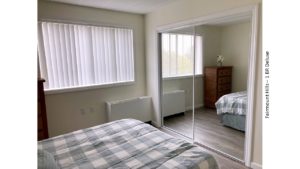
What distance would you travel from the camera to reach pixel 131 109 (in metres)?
3.64

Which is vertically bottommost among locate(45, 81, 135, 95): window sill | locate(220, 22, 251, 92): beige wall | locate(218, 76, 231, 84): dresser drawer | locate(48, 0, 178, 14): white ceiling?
locate(45, 81, 135, 95): window sill

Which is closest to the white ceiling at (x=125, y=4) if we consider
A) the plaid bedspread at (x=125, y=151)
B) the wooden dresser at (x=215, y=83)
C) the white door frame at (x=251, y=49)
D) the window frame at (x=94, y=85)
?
the window frame at (x=94, y=85)

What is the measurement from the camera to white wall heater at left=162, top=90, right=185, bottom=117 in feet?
11.5

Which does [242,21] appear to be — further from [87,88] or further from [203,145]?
[87,88]

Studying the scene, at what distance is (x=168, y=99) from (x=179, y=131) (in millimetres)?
672

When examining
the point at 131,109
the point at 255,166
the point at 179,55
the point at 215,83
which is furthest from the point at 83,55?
the point at 255,166

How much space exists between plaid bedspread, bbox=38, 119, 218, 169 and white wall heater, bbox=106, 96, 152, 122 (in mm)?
1257

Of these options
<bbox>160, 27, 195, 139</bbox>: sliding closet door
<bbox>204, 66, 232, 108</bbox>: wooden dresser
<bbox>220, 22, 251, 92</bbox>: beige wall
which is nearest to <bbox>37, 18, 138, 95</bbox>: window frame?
<bbox>160, 27, 195, 139</bbox>: sliding closet door

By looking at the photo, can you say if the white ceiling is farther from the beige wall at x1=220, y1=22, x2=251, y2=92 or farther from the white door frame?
the beige wall at x1=220, y1=22, x2=251, y2=92

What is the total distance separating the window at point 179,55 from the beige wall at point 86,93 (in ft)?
1.94

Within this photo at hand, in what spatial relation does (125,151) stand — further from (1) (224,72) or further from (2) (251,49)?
(1) (224,72)

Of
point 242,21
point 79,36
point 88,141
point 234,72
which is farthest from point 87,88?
point 242,21

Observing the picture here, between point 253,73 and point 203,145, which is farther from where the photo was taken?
point 203,145

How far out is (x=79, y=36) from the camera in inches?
126
